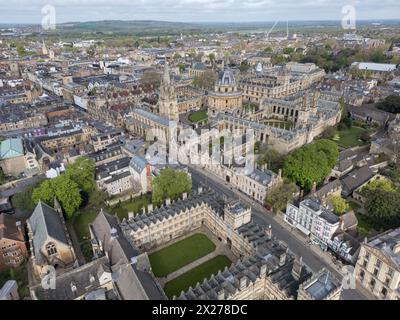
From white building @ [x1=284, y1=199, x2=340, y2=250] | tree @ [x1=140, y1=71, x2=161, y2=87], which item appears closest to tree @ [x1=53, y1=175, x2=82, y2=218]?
white building @ [x1=284, y1=199, x2=340, y2=250]

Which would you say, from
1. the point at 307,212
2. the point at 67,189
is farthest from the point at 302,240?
the point at 67,189

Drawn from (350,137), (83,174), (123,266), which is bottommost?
(123,266)

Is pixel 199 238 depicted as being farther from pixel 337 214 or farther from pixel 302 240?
pixel 337 214

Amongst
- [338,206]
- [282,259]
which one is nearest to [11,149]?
[282,259]

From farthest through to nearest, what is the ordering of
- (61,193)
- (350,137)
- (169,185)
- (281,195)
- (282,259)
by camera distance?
(350,137) → (169,185) → (281,195) → (61,193) → (282,259)

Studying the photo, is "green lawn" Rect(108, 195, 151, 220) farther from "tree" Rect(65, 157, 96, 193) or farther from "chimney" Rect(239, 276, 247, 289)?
"chimney" Rect(239, 276, 247, 289)

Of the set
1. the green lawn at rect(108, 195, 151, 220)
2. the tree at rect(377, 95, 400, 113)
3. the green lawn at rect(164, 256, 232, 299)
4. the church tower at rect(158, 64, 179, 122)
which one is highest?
the church tower at rect(158, 64, 179, 122)

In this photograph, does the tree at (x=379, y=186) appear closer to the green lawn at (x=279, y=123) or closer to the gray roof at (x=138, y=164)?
the green lawn at (x=279, y=123)

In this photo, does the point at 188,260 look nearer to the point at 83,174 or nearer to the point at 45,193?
the point at 83,174
